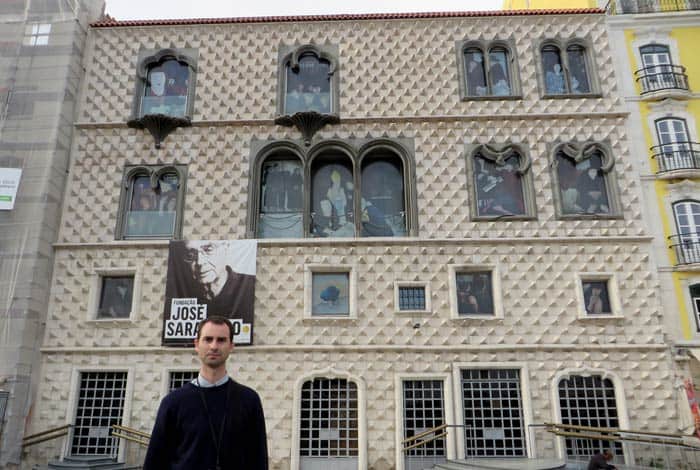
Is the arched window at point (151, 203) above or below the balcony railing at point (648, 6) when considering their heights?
below

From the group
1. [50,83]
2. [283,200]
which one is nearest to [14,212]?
[50,83]

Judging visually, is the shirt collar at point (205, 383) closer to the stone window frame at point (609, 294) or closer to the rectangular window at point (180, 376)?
the rectangular window at point (180, 376)

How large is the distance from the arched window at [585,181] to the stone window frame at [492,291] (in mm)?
3418

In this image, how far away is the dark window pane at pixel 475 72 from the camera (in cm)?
2141

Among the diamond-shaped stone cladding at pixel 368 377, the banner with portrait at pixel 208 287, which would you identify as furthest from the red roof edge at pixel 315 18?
the diamond-shaped stone cladding at pixel 368 377

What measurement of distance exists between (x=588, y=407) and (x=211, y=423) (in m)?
16.0

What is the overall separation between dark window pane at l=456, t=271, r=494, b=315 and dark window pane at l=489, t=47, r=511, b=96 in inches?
287

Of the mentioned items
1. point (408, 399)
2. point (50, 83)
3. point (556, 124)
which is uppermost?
point (50, 83)

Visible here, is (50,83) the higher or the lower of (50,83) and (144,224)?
the higher

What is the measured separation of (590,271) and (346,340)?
857cm

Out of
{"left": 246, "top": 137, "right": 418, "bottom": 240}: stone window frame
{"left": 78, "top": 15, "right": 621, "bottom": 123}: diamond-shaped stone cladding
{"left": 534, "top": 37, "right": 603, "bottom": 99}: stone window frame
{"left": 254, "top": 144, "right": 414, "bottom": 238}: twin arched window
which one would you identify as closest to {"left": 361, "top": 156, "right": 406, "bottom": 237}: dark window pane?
{"left": 254, "top": 144, "right": 414, "bottom": 238}: twin arched window

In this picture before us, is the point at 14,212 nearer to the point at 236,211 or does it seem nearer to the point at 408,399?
the point at 236,211

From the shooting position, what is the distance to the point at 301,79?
21.8 metres

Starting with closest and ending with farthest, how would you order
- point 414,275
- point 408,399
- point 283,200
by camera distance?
point 408,399, point 414,275, point 283,200
